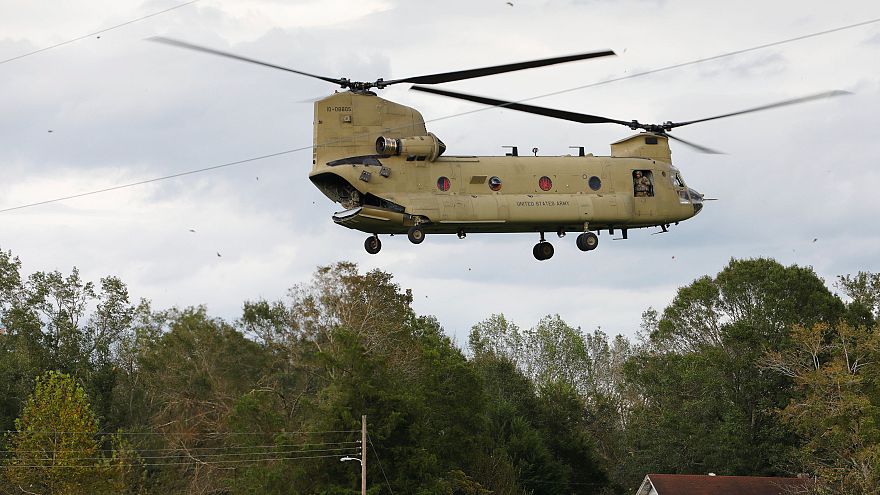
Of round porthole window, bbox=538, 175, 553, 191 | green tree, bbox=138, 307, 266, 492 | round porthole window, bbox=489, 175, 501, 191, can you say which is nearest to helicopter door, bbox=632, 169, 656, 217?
round porthole window, bbox=538, 175, 553, 191

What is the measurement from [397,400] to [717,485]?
22661 millimetres

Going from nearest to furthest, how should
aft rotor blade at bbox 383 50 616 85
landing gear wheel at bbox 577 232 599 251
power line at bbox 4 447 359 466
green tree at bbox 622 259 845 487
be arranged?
aft rotor blade at bbox 383 50 616 85 → landing gear wheel at bbox 577 232 599 251 → power line at bbox 4 447 359 466 → green tree at bbox 622 259 845 487

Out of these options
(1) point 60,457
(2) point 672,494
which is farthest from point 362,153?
(2) point 672,494

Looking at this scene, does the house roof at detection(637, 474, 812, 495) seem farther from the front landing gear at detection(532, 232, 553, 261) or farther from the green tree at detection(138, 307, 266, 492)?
the front landing gear at detection(532, 232, 553, 261)

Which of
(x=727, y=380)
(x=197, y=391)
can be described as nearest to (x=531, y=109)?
(x=197, y=391)

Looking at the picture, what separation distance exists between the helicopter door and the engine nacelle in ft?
21.3

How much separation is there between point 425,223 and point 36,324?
5504cm

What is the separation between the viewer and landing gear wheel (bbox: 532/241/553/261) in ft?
137

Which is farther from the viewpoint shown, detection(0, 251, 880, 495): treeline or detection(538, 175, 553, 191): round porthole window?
detection(0, 251, 880, 495): treeline

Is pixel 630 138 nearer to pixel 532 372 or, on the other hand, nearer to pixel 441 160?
pixel 441 160

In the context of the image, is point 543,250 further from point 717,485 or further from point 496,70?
point 717,485

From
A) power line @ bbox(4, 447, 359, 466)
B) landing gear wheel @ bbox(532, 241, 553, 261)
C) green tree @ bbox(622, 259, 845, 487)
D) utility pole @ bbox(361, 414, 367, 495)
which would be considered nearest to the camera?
landing gear wheel @ bbox(532, 241, 553, 261)

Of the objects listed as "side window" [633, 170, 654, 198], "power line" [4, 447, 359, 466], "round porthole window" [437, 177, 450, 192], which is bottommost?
"power line" [4, 447, 359, 466]

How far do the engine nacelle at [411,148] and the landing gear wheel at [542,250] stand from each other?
495 cm
